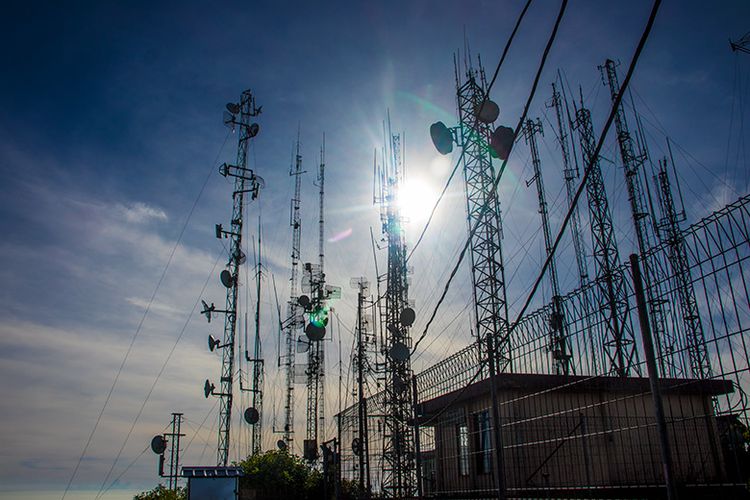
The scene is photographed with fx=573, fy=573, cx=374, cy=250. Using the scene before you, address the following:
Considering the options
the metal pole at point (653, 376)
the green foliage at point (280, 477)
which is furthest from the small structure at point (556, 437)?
the green foliage at point (280, 477)

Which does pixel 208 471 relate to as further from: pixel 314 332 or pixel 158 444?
pixel 158 444

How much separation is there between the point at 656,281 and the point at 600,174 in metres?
24.0

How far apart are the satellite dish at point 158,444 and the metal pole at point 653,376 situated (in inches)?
1028

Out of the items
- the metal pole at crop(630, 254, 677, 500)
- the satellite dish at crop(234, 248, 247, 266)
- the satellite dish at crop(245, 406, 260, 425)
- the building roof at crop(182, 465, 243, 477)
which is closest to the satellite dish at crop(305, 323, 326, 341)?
the building roof at crop(182, 465, 243, 477)

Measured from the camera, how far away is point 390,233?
29.7 m

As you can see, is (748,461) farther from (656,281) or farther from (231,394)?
(231,394)

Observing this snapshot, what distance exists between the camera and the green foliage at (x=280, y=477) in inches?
1081

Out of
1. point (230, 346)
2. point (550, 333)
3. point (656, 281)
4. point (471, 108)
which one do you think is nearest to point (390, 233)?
point (471, 108)

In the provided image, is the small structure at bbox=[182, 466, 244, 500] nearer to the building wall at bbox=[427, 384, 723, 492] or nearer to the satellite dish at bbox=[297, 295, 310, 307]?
the building wall at bbox=[427, 384, 723, 492]

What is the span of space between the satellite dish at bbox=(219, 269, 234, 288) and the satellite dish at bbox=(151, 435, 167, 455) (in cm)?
787

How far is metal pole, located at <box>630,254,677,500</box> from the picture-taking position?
5402 millimetres

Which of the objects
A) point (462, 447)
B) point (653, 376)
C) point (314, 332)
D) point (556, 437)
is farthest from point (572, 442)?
point (314, 332)

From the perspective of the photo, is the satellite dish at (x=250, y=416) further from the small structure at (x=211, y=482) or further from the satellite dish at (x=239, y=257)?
the small structure at (x=211, y=482)

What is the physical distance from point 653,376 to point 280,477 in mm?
25200
